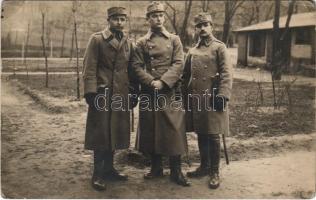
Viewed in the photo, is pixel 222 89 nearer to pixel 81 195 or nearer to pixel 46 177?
pixel 81 195

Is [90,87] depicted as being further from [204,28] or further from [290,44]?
[290,44]

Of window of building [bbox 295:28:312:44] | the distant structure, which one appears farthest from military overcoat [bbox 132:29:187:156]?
window of building [bbox 295:28:312:44]

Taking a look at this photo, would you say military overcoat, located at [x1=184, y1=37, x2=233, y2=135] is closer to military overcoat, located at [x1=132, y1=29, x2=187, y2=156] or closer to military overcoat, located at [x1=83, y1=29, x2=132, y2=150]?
military overcoat, located at [x1=132, y1=29, x2=187, y2=156]

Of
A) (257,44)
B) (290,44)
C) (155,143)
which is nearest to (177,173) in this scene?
(155,143)

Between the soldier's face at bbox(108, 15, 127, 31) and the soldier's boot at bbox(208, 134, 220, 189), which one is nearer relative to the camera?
the soldier's face at bbox(108, 15, 127, 31)

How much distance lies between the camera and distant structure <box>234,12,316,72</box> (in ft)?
63.3

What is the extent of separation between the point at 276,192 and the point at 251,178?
454mm

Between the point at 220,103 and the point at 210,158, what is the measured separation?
2.13 feet

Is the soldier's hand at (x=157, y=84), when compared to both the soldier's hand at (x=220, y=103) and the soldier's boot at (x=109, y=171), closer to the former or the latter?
the soldier's hand at (x=220, y=103)

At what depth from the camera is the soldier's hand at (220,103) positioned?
4.48 meters

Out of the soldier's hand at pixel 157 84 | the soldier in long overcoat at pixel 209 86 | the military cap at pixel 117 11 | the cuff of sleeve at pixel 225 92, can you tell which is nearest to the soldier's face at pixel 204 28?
the soldier in long overcoat at pixel 209 86

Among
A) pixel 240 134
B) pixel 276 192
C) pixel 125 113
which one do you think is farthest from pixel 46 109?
pixel 276 192

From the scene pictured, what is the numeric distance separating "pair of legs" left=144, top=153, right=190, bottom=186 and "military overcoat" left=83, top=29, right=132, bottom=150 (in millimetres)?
497

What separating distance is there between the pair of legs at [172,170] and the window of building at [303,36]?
16.7 meters
